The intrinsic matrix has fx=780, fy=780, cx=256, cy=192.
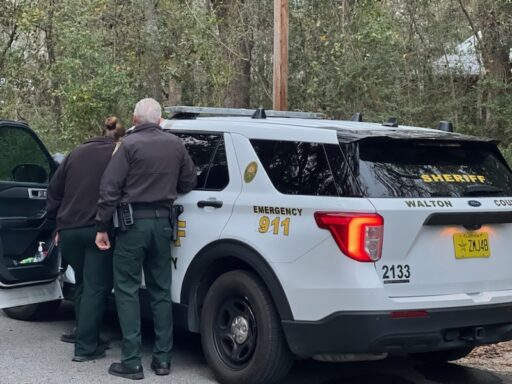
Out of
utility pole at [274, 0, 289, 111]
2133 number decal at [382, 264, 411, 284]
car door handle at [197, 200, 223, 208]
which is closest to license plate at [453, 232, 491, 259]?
2133 number decal at [382, 264, 411, 284]

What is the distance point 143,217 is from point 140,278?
0.48m

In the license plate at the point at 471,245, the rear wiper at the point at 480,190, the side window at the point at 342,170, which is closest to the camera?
the side window at the point at 342,170

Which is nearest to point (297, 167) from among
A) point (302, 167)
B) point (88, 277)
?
point (302, 167)

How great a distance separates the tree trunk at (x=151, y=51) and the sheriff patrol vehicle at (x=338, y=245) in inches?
374

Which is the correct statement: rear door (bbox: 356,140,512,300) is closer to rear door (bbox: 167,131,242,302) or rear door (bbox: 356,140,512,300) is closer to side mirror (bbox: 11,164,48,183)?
rear door (bbox: 167,131,242,302)

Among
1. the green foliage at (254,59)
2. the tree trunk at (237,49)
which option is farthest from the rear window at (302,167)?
the tree trunk at (237,49)

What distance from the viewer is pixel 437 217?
15.6ft

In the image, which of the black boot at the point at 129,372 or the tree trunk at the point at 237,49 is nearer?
the black boot at the point at 129,372

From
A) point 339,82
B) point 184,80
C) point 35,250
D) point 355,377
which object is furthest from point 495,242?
point 184,80

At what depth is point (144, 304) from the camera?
6023 millimetres

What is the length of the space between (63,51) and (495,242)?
11696 millimetres

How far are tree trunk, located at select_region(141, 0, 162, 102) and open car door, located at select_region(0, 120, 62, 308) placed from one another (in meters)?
8.23

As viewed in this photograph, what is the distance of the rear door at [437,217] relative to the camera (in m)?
4.69

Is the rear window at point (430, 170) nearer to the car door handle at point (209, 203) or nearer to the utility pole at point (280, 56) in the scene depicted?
the car door handle at point (209, 203)
